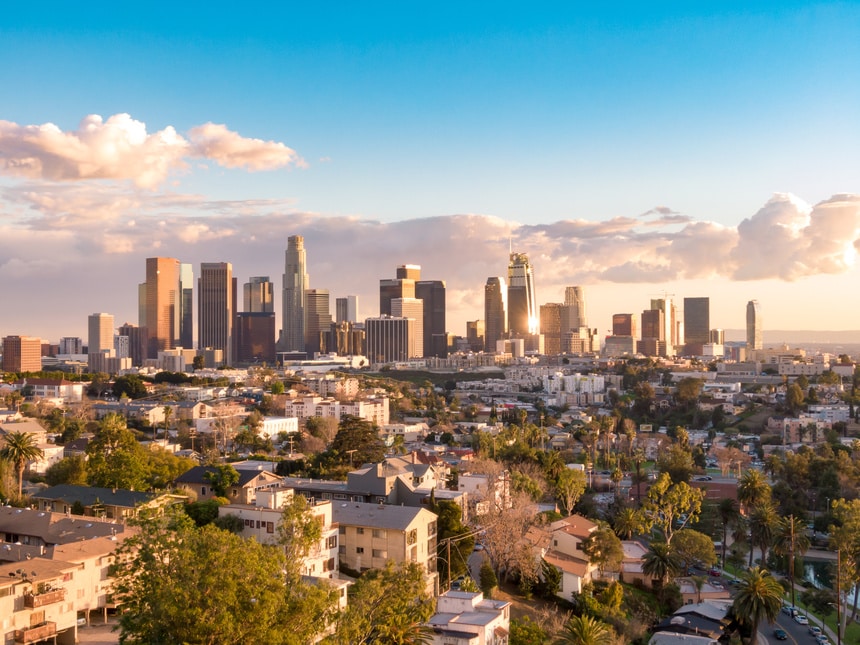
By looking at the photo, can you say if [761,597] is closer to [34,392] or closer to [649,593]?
[649,593]

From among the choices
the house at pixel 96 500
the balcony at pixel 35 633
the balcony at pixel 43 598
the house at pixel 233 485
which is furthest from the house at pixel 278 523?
the balcony at pixel 35 633

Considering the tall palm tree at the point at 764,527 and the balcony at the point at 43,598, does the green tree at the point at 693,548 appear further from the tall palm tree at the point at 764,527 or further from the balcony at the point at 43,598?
the balcony at the point at 43,598

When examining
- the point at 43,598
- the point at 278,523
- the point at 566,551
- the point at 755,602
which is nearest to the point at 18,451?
the point at 278,523

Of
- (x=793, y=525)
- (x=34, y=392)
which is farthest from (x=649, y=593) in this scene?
(x=34, y=392)

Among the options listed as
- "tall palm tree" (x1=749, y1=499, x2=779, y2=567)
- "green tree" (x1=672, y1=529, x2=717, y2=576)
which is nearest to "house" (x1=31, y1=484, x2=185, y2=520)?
"green tree" (x1=672, y1=529, x2=717, y2=576)

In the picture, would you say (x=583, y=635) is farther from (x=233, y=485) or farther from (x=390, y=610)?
(x=233, y=485)

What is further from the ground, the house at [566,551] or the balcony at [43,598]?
the balcony at [43,598]
